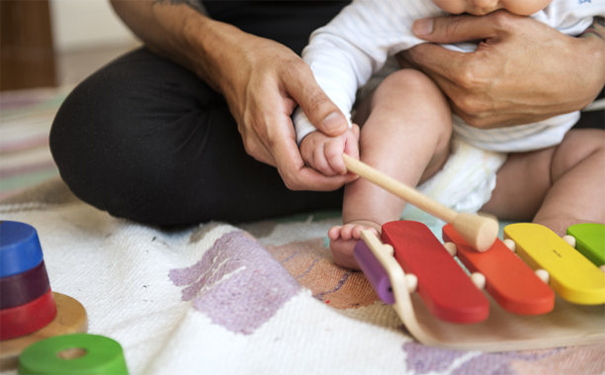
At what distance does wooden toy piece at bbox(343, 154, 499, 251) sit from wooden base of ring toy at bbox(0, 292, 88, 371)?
341 mm

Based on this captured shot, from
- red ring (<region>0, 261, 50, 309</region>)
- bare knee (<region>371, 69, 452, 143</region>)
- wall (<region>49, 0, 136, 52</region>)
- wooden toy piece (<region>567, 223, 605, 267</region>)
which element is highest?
bare knee (<region>371, 69, 452, 143</region>)

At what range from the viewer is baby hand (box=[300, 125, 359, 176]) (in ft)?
2.54

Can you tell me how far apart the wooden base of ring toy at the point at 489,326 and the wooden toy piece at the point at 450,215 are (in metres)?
0.03

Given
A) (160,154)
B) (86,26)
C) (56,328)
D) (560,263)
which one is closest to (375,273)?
(560,263)

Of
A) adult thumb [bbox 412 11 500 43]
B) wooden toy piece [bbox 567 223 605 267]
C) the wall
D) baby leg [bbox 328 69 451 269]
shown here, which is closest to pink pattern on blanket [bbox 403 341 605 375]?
wooden toy piece [bbox 567 223 605 267]

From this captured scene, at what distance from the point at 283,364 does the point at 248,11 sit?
2.52 feet

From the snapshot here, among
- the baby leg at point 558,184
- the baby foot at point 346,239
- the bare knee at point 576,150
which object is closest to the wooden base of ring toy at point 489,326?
the baby foot at point 346,239

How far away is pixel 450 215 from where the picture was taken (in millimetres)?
683

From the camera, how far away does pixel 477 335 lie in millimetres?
619

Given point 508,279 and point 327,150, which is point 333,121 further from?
point 508,279

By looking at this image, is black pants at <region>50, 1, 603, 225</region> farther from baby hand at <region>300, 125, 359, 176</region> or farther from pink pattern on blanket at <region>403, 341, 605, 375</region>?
pink pattern on blanket at <region>403, 341, 605, 375</region>

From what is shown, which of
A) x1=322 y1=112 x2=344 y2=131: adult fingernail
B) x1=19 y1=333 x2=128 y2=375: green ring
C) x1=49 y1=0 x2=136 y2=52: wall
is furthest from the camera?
x1=49 y1=0 x2=136 y2=52: wall

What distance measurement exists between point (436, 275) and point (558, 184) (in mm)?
415

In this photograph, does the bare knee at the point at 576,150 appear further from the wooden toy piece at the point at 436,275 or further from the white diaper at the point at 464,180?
the wooden toy piece at the point at 436,275
